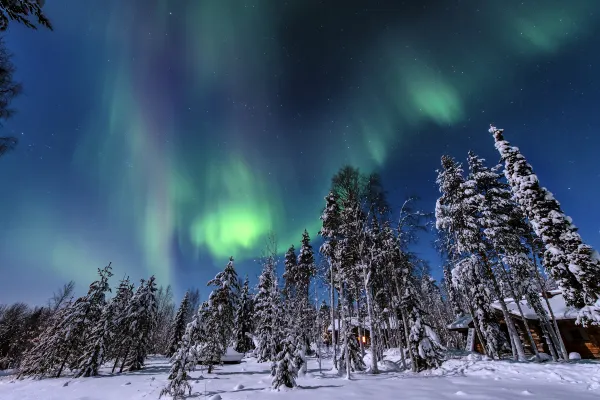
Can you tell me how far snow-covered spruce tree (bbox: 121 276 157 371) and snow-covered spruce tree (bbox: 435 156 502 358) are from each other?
33832 millimetres

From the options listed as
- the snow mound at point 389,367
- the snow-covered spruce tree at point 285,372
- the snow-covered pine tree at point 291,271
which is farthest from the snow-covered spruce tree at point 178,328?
the snow-covered spruce tree at point 285,372

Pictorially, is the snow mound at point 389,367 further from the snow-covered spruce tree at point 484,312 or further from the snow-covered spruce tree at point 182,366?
the snow-covered spruce tree at point 182,366

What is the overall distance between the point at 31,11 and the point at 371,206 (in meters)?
18.6

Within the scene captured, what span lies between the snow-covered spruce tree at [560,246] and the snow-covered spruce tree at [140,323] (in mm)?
39460

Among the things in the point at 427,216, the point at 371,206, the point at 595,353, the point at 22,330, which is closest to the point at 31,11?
the point at 371,206

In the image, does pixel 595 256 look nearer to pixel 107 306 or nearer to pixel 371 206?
pixel 371 206

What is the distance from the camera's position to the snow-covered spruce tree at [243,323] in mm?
37062

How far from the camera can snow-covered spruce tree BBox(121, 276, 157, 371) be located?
28.5 metres

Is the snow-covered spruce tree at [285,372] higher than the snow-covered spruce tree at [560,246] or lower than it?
lower

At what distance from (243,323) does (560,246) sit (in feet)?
122

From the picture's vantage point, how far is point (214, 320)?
21.5 metres

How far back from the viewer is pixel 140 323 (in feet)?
97.2

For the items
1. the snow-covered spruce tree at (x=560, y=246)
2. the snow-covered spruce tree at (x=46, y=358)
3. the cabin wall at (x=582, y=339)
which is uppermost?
the snow-covered spruce tree at (x=560, y=246)

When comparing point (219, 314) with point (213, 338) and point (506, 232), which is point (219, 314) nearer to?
point (213, 338)
